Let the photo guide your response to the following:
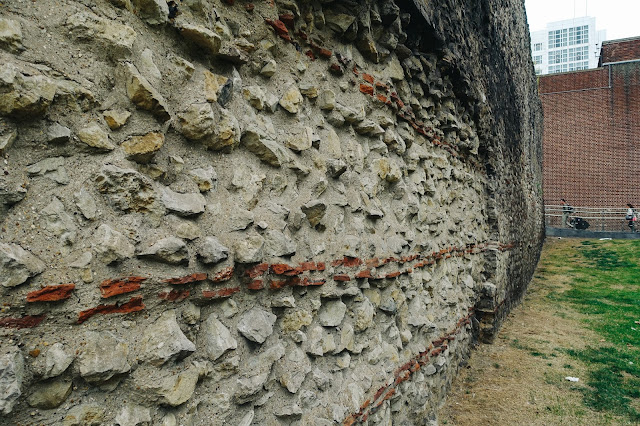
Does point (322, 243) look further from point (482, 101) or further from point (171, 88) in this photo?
point (482, 101)

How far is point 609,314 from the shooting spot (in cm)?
780

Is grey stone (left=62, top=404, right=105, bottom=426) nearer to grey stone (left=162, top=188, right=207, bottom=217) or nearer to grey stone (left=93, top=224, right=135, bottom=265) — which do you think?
grey stone (left=93, top=224, right=135, bottom=265)

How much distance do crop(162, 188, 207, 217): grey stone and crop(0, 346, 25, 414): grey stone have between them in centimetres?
71

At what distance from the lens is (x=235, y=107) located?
2055 mm

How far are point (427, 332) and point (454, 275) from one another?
4.15 feet

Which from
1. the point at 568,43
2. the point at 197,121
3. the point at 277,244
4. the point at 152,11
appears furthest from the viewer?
the point at 568,43

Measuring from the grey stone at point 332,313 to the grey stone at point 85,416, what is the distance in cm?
127

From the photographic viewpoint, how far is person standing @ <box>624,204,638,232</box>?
18.1 meters

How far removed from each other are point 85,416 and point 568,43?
3060 inches

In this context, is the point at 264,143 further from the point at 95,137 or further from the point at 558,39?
the point at 558,39

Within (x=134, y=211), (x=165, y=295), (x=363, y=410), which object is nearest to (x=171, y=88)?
(x=134, y=211)

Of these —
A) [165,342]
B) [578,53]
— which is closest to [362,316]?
[165,342]

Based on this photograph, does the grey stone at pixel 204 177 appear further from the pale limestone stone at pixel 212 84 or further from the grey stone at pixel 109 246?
the grey stone at pixel 109 246

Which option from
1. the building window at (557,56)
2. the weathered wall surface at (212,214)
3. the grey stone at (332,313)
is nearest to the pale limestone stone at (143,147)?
the weathered wall surface at (212,214)
